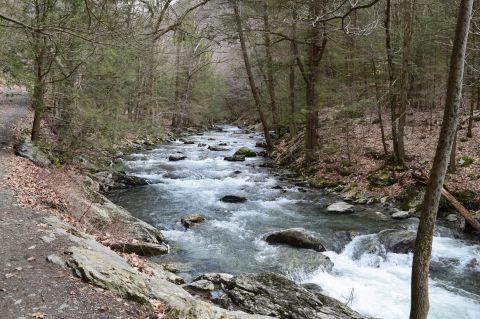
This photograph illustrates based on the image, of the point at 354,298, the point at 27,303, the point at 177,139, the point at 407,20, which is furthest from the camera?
the point at 177,139

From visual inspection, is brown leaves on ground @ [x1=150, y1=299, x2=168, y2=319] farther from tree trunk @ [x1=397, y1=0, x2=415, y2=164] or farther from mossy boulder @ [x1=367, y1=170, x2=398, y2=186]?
tree trunk @ [x1=397, y1=0, x2=415, y2=164]

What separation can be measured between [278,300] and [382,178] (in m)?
9.76

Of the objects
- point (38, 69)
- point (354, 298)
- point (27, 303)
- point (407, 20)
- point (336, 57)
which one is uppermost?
point (407, 20)

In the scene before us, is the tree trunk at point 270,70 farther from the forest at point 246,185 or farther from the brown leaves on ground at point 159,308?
the brown leaves on ground at point 159,308

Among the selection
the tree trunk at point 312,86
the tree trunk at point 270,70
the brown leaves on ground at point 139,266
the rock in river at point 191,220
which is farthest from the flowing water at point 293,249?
the tree trunk at point 270,70

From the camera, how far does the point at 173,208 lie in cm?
1376

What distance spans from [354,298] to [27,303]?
19.6 ft

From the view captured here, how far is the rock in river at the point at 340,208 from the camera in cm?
1348

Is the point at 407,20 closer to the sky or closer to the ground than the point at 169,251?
closer to the sky

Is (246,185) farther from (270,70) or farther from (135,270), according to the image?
(135,270)

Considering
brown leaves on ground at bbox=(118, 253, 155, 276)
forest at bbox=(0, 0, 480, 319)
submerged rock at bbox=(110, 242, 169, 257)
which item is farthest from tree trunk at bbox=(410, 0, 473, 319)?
submerged rock at bbox=(110, 242, 169, 257)

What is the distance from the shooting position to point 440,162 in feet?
15.6

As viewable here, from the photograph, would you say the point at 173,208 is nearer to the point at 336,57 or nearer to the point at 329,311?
the point at 329,311

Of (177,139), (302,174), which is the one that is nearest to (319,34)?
(302,174)
